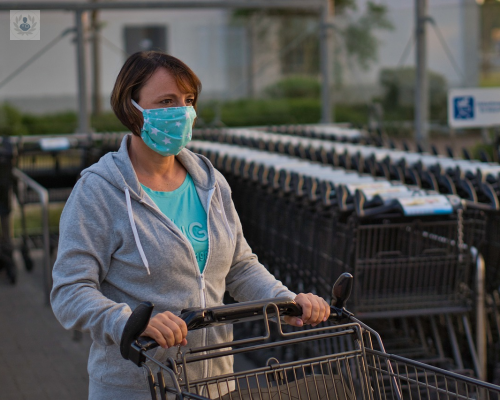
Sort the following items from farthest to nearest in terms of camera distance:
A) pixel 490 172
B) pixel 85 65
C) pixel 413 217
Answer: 1. pixel 85 65
2. pixel 490 172
3. pixel 413 217

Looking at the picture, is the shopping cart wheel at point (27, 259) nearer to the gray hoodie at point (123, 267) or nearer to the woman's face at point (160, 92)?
the gray hoodie at point (123, 267)

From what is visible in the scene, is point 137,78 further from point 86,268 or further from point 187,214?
point 86,268

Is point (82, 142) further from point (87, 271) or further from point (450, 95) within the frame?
point (87, 271)

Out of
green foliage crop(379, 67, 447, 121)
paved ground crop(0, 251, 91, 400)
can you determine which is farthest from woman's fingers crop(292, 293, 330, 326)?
green foliage crop(379, 67, 447, 121)

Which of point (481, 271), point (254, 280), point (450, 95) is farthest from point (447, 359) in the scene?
point (450, 95)

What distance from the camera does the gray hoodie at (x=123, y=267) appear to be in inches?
86.4

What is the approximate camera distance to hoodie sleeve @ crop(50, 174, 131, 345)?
2.12 metres

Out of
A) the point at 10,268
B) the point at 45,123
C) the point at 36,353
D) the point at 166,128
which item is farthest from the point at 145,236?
the point at 45,123

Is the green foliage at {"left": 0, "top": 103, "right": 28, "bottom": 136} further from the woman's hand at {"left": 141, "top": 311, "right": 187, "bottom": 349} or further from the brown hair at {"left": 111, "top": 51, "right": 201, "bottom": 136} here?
the woman's hand at {"left": 141, "top": 311, "right": 187, "bottom": 349}

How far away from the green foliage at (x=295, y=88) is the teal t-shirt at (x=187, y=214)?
9231 mm

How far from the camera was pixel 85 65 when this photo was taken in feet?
31.0

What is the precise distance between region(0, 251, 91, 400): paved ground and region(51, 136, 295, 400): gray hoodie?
263 cm

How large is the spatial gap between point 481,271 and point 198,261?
2.26 m

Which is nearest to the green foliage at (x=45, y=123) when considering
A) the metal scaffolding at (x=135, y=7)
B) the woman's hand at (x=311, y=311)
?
the metal scaffolding at (x=135, y=7)
